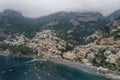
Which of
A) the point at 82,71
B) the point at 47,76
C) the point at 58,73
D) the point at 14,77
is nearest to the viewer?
the point at 14,77

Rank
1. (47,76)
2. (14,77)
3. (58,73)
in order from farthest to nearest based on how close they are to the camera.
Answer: (58,73), (47,76), (14,77)

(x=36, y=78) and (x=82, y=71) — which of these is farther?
(x=82, y=71)

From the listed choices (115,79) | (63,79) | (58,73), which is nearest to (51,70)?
(58,73)

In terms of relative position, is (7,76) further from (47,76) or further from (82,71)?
(82,71)

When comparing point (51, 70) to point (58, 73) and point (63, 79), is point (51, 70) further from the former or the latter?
point (63, 79)

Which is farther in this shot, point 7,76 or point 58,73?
point 58,73

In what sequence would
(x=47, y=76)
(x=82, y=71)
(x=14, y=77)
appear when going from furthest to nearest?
1. (x=82, y=71)
2. (x=47, y=76)
3. (x=14, y=77)

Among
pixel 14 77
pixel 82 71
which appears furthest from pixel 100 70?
pixel 14 77

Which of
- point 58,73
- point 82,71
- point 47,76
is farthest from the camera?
point 82,71
